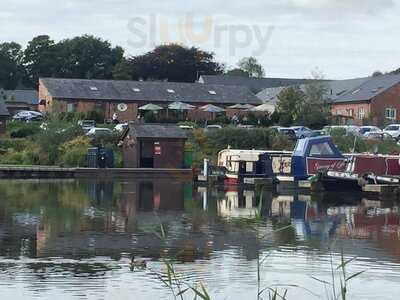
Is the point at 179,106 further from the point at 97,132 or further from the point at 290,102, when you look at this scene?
the point at 97,132

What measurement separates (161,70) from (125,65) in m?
4.09

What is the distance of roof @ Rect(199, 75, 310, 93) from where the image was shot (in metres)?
109

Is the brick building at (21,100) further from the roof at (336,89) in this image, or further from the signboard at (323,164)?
the signboard at (323,164)

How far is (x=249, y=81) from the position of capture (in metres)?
117

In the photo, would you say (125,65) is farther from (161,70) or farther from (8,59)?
(8,59)

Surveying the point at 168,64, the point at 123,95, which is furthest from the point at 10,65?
the point at 123,95

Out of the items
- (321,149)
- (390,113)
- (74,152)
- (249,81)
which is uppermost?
(249,81)

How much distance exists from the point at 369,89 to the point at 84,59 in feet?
139

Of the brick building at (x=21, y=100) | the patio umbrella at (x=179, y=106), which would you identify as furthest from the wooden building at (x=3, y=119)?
the brick building at (x=21, y=100)

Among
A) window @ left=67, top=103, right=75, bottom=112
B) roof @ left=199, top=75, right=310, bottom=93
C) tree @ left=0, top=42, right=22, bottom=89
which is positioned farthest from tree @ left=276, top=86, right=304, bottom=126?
tree @ left=0, top=42, right=22, bottom=89

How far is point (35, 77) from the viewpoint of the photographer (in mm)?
120812

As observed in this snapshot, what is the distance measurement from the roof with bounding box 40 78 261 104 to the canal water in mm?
43849

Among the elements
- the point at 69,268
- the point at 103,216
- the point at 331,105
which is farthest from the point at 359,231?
the point at 331,105

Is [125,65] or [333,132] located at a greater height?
[125,65]
